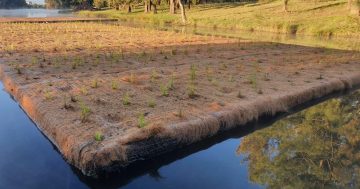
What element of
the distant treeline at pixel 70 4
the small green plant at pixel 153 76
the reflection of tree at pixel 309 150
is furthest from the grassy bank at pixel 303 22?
the distant treeline at pixel 70 4

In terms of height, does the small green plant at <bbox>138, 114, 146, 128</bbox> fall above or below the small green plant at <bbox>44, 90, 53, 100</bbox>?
below

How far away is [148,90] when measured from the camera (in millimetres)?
12648

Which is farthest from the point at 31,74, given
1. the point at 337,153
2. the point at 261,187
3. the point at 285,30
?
the point at 285,30

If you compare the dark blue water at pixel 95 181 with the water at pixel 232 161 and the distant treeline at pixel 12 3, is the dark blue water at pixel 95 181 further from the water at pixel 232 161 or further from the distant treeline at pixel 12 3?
the distant treeline at pixel 12 3

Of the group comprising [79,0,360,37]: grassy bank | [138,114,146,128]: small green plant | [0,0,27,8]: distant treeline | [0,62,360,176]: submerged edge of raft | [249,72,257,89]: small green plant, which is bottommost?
[0,62,360,176]: submerged edge of raft

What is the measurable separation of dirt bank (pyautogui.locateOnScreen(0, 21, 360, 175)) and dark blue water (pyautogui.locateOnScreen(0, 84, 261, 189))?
13.4 inches

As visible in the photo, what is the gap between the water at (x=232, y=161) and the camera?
337 inches

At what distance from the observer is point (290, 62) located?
19.0 meters

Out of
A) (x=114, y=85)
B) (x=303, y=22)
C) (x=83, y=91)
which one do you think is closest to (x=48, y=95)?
(x=83, y=91)

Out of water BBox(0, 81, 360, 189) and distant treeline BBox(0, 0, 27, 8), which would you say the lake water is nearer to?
water BBox(0, 81, 360, 189)

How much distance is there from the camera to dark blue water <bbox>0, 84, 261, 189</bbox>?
27.4 feet

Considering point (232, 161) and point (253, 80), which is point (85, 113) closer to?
point (232, 161)

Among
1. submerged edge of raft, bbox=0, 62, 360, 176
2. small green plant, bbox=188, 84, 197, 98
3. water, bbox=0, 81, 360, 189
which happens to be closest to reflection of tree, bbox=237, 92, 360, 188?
water, bbox=0, 81, 360, 189

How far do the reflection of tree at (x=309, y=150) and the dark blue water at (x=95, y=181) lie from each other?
0.57m
